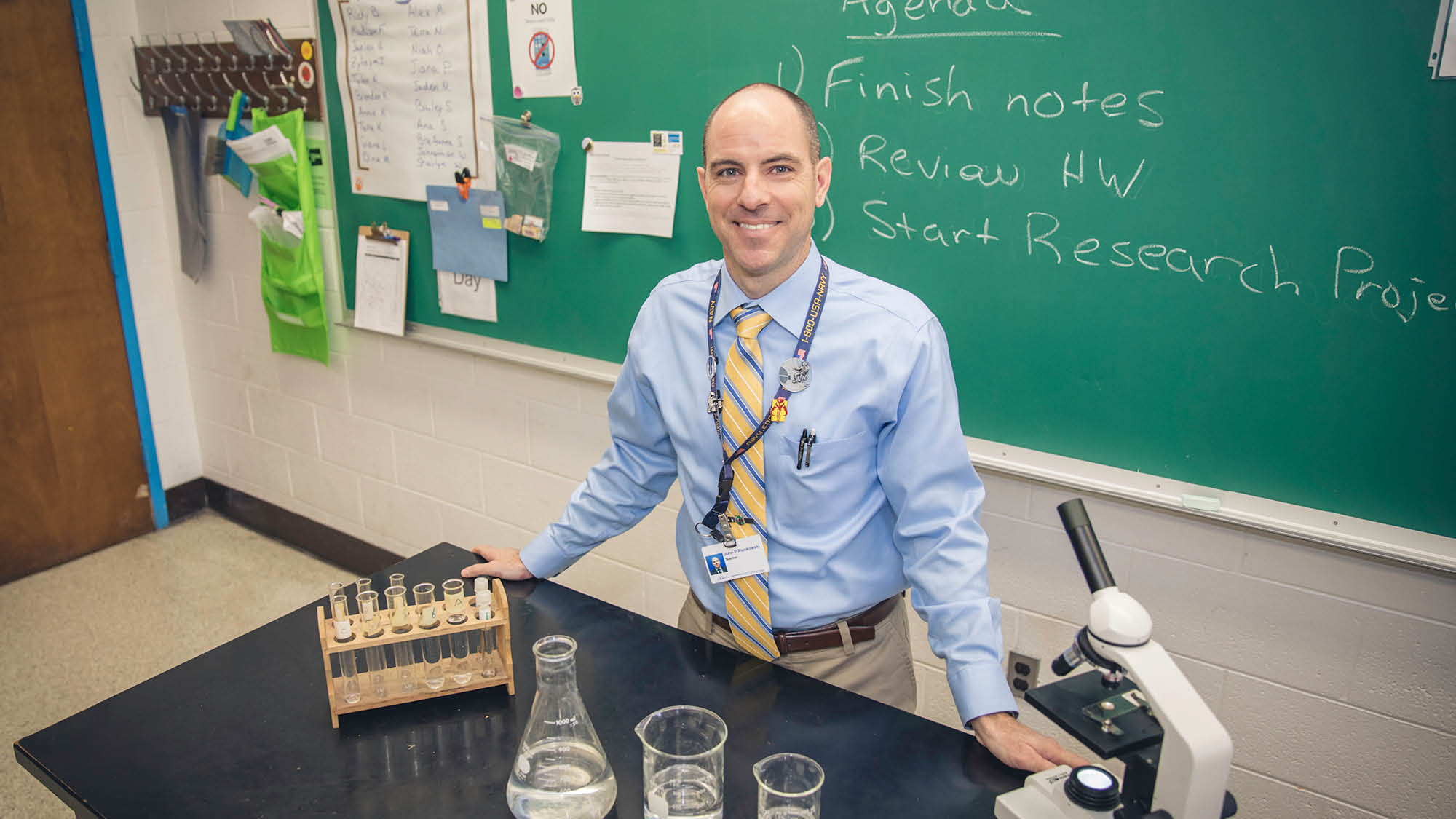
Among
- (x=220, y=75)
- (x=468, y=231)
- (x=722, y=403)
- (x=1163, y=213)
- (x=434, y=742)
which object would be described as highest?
(x=220, y=75)

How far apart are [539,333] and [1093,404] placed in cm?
169

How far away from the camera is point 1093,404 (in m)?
1.99

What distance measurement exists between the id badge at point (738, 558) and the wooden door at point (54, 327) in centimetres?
340

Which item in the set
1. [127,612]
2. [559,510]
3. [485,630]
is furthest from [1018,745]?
[127,612]

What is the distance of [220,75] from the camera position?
341 centimetres

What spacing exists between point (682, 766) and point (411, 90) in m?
2.50

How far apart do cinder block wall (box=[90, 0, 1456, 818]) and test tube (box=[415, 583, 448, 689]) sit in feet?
4.42

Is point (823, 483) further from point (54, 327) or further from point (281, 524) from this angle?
point (54, 327)

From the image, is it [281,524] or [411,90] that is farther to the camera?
[281,524]

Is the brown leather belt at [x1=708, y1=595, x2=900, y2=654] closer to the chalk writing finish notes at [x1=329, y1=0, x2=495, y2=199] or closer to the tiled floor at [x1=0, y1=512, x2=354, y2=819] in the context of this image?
the chalk writing finish notes at [x1=329, y1=0, x2=495, y2=199]

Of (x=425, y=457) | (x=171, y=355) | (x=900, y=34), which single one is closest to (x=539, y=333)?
(x=425, y=457)

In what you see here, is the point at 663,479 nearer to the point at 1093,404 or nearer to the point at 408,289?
the point at 1093,404

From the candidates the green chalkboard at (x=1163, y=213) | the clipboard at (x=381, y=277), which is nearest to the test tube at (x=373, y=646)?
the green chalkboard at (x=1163, y=213)

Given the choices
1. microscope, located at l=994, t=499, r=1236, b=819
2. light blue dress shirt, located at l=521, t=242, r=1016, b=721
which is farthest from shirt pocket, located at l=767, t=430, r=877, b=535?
microscope, located at l=994, t=499, r=1236, b=819
